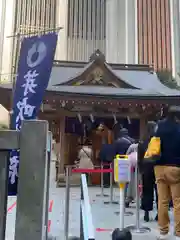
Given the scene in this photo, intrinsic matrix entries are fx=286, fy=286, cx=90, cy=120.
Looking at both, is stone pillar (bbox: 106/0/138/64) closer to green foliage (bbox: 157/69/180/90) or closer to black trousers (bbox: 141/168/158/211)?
green foliage (bbox: 157/69/180/90)

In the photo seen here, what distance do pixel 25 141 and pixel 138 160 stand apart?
133 inches

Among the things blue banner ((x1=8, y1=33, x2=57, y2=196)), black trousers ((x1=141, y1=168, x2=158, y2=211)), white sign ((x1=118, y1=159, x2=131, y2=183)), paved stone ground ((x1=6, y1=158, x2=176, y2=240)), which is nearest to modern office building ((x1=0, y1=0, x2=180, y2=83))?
paved stone ground ((x1=6, y1=158, x2=176, y2=240))

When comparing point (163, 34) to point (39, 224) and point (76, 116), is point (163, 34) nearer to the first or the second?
point (76, 116)

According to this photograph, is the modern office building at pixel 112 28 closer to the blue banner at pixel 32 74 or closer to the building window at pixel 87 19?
the building window at pixel 87 19

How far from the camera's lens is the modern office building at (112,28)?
4828cm

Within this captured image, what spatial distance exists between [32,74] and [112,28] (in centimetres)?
5106

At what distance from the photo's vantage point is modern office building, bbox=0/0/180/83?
48.3 m

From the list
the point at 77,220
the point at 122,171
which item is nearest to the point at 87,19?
the point at 77,220

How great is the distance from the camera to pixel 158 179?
363 centimetres

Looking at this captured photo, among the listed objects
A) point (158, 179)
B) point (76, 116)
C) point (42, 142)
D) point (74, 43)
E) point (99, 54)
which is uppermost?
point (74, 43)

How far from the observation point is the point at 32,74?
10.8 feet

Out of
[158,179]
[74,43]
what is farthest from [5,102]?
[74,43]

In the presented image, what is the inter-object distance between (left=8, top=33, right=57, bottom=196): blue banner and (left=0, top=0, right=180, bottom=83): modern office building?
44982mm

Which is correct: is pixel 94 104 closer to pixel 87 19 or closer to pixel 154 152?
pixel 154 152
